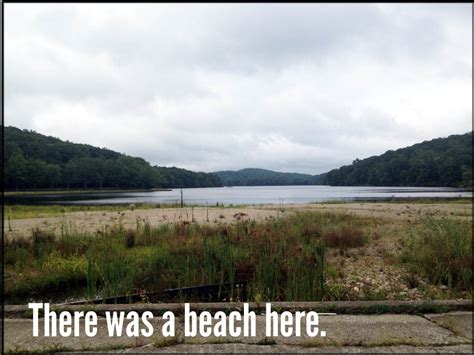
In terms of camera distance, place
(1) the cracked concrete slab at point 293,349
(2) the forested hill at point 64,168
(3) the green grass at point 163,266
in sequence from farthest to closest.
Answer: (2) the forested hill at point 64,168 → (3) the green grass at point 163,266 → (1) the cracked concrete slab at point 293,349

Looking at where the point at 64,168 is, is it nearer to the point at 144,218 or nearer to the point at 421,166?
the point at 144,218

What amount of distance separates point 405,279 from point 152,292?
3963mm

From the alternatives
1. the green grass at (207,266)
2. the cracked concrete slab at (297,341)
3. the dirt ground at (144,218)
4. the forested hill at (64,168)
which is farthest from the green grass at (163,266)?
the forested hill at (64,168)

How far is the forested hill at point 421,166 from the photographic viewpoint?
96.2 metres

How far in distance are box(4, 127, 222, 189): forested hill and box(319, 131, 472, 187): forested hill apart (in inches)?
3166

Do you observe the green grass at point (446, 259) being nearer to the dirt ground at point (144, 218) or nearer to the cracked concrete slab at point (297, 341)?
the cracked concrete slab at point (297, 341)

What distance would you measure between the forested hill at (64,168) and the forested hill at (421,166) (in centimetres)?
8041

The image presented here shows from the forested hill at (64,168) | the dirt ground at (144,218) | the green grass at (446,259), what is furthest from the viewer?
the forested hill at (64,168)

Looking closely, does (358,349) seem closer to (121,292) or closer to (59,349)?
(59,349)

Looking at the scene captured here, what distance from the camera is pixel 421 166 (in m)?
110

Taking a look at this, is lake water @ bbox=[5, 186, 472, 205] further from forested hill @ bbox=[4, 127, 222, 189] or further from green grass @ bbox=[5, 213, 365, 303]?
forested hill @ bbox=[4, 127, 222, 189]

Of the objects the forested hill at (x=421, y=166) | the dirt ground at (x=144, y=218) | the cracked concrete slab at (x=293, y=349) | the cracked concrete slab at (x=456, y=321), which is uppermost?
the forested hill at (x=421, y=166)

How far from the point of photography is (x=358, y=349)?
275cm

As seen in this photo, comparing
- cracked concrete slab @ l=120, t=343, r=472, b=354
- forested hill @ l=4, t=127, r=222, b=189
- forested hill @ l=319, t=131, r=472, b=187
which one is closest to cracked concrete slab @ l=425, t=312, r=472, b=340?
cracked concrete slab @ l=120, t=343, r=472, b=354
